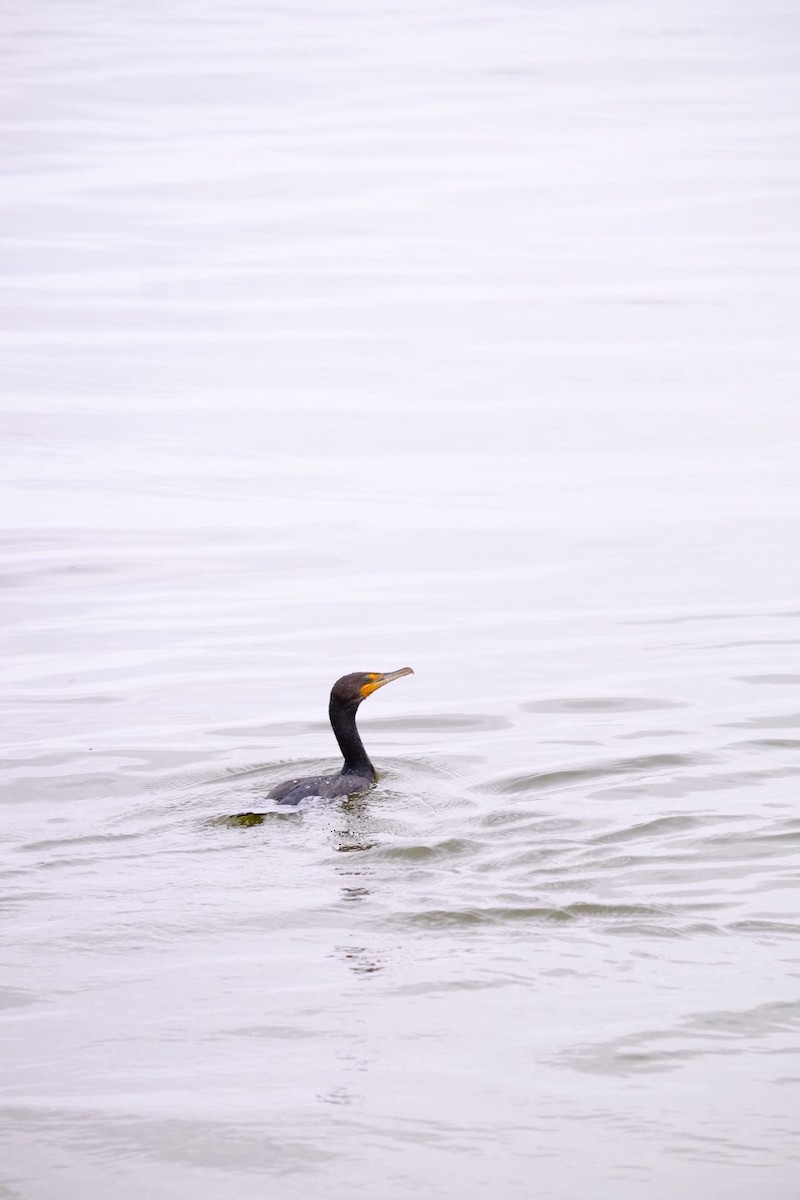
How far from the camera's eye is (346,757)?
10.9 m

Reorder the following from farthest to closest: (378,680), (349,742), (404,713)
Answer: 1. (404,713)
2. (378,680)
3. (349,742)

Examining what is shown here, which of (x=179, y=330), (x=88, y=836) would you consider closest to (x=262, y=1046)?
(x=88, y=836)

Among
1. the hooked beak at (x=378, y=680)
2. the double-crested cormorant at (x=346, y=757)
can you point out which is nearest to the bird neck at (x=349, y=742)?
the double-crested cormorant at (x=346, y=757)

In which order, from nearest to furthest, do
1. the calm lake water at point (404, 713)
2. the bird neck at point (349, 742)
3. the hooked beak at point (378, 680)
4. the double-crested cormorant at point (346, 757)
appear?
the calm lake water at point (404, 713)
the double-crested cormorant at point (346, 757)
the bird neck at point (349, 742)
the hooked beak at point (378, 680)

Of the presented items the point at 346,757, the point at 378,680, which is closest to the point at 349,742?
the point at 346,757

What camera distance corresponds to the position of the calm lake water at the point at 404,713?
6.04m

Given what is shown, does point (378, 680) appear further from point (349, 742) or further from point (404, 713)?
point (404, 713)

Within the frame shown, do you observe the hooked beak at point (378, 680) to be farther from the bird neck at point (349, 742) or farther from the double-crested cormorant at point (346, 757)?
the bird neck at point (349, 742)

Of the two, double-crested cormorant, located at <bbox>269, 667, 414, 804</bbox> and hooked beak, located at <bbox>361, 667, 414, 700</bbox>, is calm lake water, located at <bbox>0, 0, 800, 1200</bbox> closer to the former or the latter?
double-crested cormorant, located at <bbox>269, 667, 414, 804</bbox>

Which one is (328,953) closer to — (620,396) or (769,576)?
(769,576)

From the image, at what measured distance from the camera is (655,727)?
1175 cm

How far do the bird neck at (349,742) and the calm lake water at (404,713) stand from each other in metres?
0.21

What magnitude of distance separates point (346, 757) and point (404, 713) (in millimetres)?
1858

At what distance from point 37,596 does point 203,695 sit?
11.0 ft
